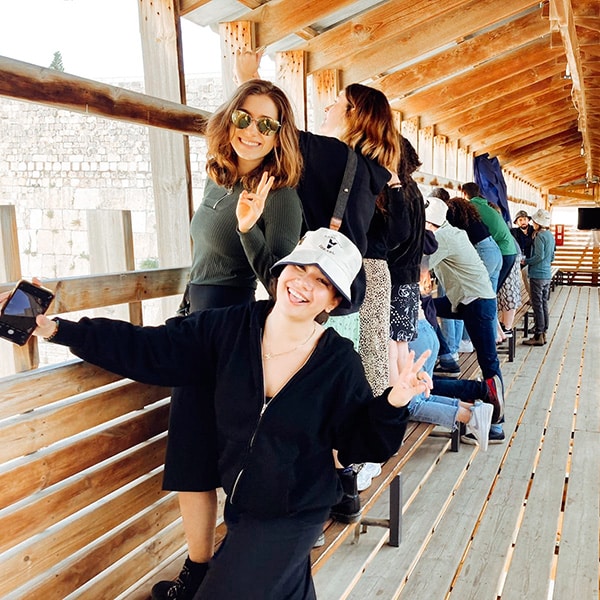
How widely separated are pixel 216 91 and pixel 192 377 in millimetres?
2128

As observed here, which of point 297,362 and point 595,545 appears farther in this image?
point 595,545

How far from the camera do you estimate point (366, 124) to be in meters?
2.45

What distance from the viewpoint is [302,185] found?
2287 mm

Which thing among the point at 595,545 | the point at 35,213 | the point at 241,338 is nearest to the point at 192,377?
the point at 241,338

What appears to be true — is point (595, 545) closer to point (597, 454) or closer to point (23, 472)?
point (597, 454)

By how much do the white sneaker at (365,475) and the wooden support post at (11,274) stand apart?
5.00 feet

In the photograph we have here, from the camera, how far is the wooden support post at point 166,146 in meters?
2.92

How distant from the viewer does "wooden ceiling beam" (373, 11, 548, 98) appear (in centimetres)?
561

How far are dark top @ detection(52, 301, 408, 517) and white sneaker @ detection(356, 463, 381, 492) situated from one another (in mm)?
876

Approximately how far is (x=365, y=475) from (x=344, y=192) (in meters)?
1.33

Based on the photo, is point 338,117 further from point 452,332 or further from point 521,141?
point 521,141

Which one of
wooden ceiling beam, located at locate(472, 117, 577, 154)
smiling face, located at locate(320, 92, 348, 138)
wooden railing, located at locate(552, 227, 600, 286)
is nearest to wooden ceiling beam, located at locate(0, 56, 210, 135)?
smiling face, located at locate(320, 92, 348, 138)

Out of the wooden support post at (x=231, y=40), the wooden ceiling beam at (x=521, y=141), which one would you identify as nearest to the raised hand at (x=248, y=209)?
the wooden support post at (x=231, y=40)

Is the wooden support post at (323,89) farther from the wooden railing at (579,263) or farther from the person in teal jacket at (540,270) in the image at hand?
the wooden railing at (579,263)
